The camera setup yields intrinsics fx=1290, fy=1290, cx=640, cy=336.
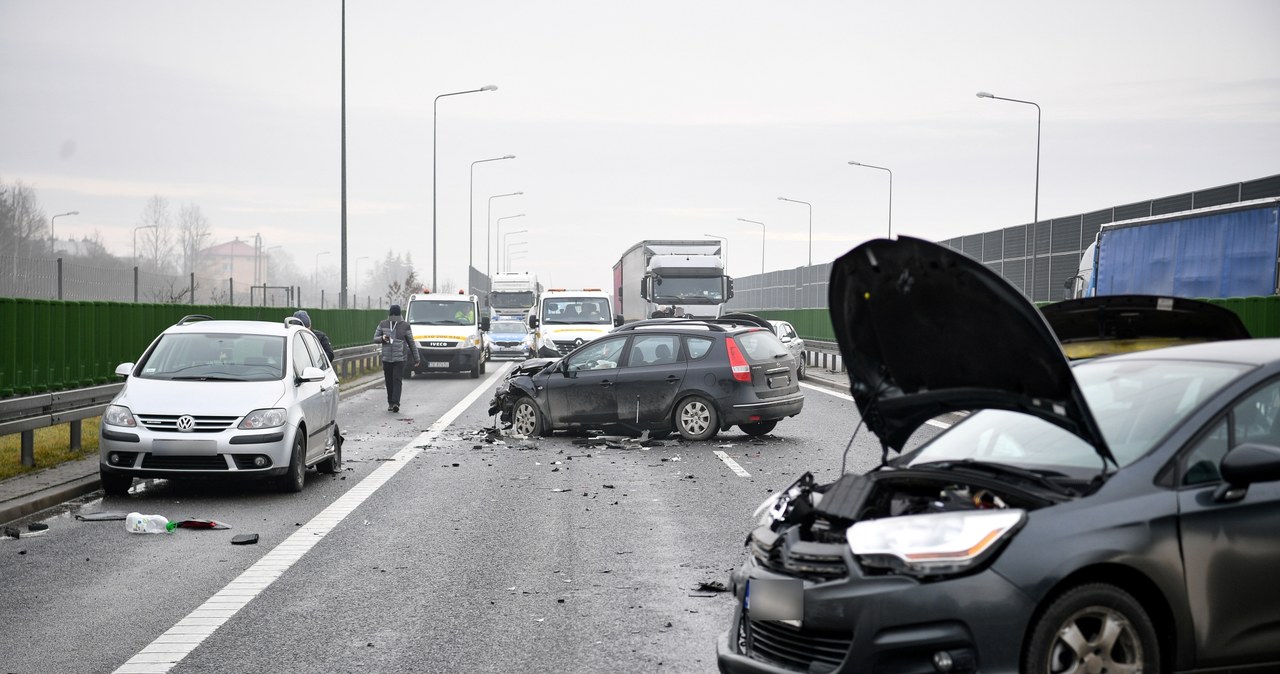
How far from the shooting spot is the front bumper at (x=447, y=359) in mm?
33469

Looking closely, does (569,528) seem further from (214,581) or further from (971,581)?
(971,581)

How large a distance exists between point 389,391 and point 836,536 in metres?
18.0

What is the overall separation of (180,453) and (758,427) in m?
8.34

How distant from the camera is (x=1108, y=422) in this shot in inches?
207

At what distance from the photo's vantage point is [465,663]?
575cm

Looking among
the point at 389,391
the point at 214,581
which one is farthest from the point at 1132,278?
the point at 214,581

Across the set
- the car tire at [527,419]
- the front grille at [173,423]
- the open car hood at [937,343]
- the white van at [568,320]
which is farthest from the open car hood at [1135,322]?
the white van at [568,320]

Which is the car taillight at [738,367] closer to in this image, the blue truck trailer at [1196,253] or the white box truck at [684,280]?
Result: the blue truck trailer at [1196,253]

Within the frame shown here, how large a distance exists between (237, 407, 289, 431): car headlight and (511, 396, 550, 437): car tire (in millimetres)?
5828

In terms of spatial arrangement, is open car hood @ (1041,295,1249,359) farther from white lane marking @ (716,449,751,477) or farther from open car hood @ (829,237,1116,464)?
white lane marking @ (716,449,751,477)

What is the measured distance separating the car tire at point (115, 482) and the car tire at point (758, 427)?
26.6 feet

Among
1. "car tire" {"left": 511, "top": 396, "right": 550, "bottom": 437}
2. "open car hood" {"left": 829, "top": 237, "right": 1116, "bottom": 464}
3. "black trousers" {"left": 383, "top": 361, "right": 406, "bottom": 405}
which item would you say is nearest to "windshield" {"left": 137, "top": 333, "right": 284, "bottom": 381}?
"car tire" {"left": 511, "top": 396, "right": 550, "bottom": 437}

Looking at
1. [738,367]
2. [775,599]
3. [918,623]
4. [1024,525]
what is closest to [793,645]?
[775,599]

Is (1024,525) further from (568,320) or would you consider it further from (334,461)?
(568,320)
